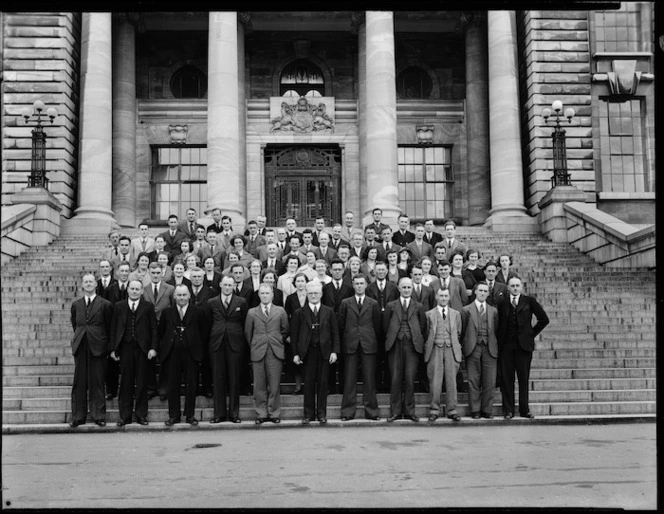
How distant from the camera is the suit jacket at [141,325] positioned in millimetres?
11633

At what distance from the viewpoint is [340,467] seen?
7.93 m

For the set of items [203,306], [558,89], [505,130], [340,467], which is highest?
[558,89]

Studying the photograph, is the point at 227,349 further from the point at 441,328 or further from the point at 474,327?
the point at 474,327

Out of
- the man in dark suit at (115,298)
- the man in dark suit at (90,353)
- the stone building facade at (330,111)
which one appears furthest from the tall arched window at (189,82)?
the man in dark suit at (90,353)

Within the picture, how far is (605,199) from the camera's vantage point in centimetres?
2689

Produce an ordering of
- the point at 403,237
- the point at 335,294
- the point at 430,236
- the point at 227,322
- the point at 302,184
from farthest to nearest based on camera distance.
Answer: the point at 302,184 < the point at 403,237 < the point at 430,236 < the point at 335,294 < the point at 227,322

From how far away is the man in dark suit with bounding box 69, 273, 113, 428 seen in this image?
11.4 metres

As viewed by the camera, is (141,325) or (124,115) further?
(124,115)

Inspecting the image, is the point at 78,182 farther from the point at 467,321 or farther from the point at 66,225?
the point at 467,321

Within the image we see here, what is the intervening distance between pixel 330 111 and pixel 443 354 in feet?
64.3

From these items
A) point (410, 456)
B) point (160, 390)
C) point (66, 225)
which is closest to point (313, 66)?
point (66, 225)

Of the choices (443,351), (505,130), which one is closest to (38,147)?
(505,130)

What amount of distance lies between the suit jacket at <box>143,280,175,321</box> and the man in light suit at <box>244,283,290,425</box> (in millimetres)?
1778

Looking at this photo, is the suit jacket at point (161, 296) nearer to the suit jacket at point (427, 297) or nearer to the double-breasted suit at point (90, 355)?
the double-breasted suit at point (90, 355)
